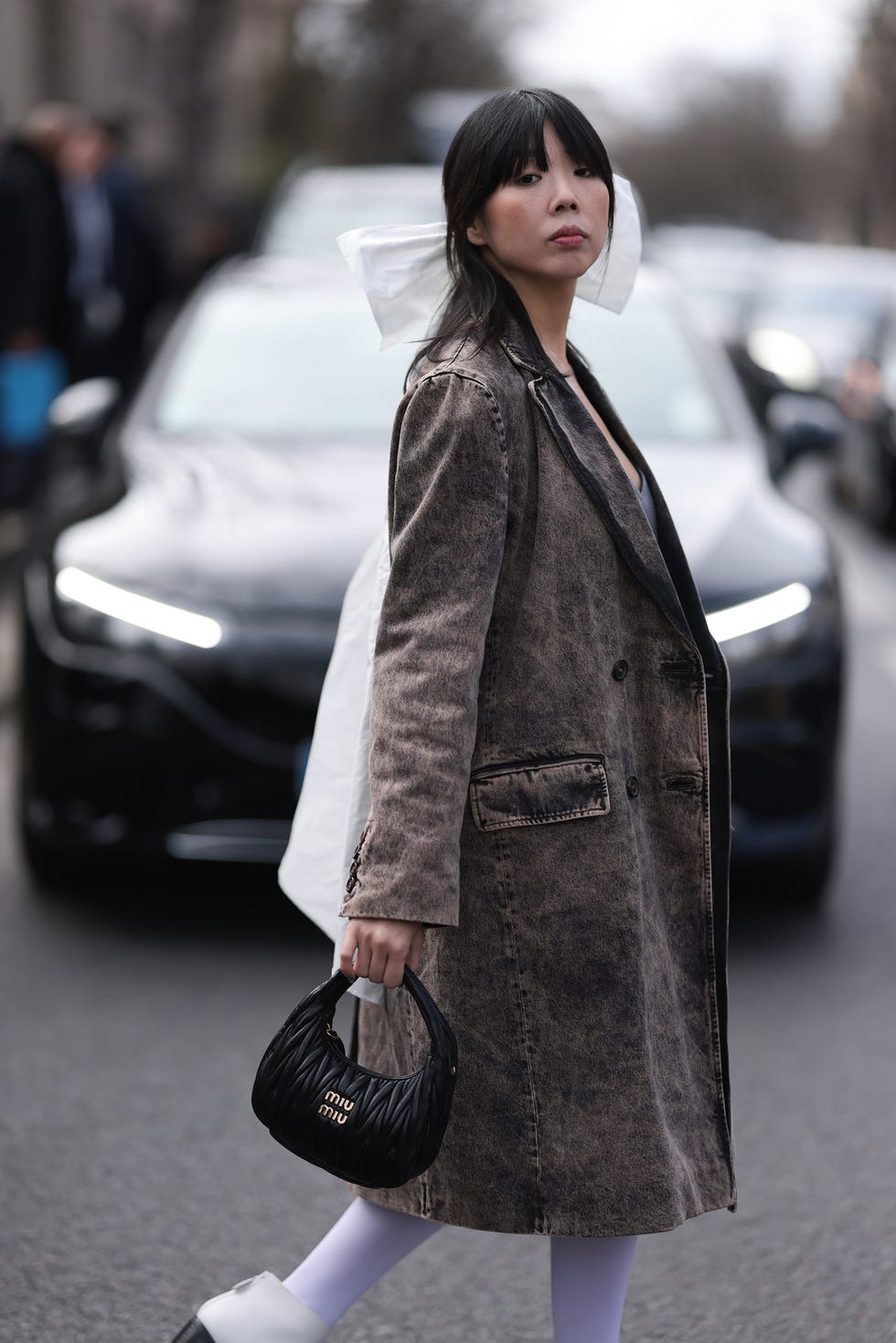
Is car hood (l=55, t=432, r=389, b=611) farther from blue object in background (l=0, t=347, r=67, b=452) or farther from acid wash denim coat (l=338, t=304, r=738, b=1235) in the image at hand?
blue object in background (l=0, t=347, r=67, b=452)

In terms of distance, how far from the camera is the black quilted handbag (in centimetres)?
206

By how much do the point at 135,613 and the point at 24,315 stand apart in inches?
164

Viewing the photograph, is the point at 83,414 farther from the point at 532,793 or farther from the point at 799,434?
the point at 532,793

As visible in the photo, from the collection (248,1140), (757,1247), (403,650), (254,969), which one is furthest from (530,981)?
(254,969)

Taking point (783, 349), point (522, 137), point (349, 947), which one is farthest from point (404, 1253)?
point (783, 349)

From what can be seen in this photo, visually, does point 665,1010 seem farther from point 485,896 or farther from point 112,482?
point 112,482

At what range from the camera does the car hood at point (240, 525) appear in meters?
4.41

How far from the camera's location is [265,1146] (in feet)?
11.5

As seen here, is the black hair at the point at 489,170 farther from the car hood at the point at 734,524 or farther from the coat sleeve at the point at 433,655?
the car hood at the point at 734,524

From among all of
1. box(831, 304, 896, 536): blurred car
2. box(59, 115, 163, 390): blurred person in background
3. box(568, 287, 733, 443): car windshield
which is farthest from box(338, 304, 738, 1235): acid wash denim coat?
box(831, 304, 896, 536): blurred car

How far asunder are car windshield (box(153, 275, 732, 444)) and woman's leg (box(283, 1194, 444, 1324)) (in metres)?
3.18

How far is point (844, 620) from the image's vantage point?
4613 mm

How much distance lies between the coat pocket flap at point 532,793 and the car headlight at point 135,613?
231cm

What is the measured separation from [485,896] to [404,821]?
179mm
